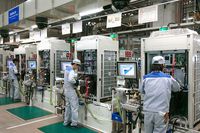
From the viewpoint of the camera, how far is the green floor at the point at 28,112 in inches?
205

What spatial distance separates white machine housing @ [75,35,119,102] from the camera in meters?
4.39

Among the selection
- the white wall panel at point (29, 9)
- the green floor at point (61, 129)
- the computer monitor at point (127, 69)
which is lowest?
the green floor at point (61, 129)

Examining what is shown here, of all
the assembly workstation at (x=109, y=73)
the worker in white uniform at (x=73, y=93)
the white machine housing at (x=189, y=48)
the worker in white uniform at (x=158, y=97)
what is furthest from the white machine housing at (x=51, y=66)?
the worker in white uniform at (x=158, y=97)

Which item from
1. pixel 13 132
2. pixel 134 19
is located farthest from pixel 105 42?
pixel 13 132

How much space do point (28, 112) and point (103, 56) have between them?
9.49 ft

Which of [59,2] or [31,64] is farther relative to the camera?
[31,64]

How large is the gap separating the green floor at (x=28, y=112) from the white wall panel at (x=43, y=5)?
9.13ft

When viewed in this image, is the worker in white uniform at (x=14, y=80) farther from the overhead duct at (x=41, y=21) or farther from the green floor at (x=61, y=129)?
the green floor at (x=61, y=129)

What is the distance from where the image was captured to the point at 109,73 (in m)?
4.74

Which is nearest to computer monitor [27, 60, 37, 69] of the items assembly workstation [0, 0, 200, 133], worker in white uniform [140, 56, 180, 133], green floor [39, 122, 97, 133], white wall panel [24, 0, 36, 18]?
assembly workstation [0, 0, 200, 133]

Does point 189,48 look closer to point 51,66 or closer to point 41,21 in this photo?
point 41,21

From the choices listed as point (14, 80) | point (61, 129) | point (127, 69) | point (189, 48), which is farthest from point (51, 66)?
point (189, 48)

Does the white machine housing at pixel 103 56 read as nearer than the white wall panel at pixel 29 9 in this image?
Yes

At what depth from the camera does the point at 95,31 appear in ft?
22.2
